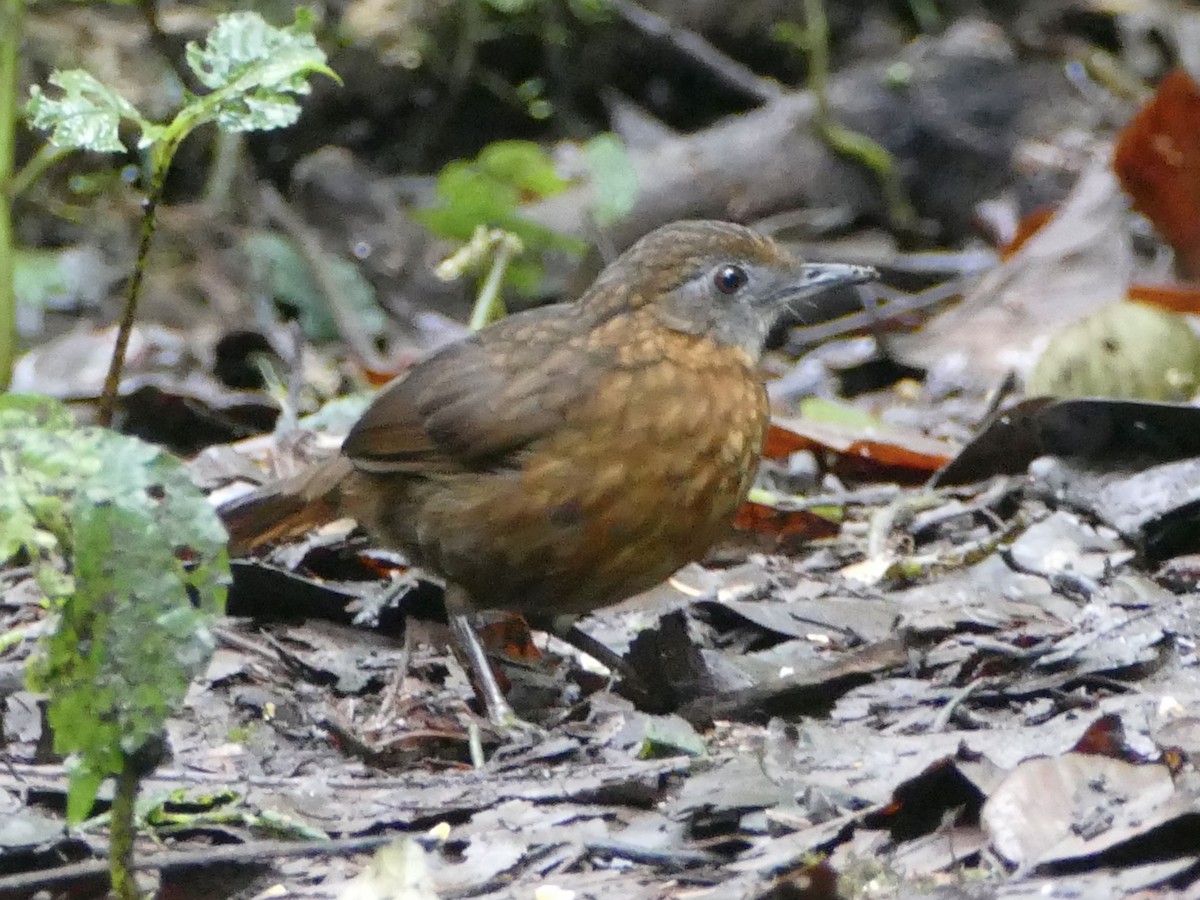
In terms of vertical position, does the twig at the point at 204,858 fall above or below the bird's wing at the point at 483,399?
below

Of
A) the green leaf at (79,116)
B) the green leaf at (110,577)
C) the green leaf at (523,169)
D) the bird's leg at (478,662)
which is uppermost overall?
the green leaf at (79,116)

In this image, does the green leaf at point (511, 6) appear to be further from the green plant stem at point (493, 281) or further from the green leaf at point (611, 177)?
the green plant stem at point (493, 281)

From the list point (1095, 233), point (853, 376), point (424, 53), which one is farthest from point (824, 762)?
point (424, 53)

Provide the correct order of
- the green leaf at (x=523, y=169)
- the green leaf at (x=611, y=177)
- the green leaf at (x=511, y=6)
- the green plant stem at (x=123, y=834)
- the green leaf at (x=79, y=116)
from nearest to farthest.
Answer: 1. the green plant stem at (x=123, y=834)
2. the green leaf at (x=79, y=116)
3. the green leaf at (x=523, y=169)
4. the green leaf at (x=611, y=177)
5. the green leaf at (x=511, y=6)

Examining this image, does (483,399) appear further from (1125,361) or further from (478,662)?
(1125,361)

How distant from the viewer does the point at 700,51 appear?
8.18 metres

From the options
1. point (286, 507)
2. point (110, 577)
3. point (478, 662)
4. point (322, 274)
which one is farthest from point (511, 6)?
point (110, 577)

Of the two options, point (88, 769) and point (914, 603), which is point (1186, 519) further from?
point (88, 769)

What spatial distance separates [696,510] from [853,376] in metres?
2.64

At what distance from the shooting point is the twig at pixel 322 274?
6637 millimetres

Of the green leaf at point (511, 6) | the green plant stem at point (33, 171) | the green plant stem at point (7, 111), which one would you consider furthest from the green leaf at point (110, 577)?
the green leaf at point (511, 6)

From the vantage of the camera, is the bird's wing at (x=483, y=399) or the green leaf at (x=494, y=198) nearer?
the bird's wing at (x=483, y=399)

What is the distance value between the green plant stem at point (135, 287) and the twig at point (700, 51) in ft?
14.1

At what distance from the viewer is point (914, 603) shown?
399cm
